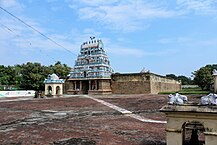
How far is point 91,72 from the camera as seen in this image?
3753cm

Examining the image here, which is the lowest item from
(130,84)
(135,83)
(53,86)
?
(53,86)

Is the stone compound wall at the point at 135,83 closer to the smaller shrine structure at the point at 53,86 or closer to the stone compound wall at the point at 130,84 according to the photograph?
the stone compound wall at the point at 130,84

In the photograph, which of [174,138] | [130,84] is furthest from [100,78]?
[174,138]

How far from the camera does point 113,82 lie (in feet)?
122

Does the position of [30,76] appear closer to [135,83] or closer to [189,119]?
[135,83]

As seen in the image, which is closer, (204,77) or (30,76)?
(30,76)

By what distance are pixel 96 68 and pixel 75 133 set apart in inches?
1173

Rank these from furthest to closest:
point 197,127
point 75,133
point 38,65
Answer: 1. point 38,65
2. point 75,133
3. point 197,127

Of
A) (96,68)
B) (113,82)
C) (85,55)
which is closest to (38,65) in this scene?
(85,55)

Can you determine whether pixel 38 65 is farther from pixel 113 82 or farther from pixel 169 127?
pixel 169 127

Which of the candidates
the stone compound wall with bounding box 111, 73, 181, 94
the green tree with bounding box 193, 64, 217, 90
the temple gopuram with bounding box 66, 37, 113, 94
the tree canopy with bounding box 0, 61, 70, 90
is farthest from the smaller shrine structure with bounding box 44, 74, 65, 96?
the green tree with bounding box 193, 64, 217, 90

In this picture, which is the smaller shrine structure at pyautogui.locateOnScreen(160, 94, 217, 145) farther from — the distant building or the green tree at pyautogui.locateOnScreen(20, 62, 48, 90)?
the green tree at pyautogui.locateOnScreen(20, 62, 48, 90)

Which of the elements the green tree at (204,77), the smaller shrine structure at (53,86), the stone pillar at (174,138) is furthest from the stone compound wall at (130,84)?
the stone pillar at (174,138)

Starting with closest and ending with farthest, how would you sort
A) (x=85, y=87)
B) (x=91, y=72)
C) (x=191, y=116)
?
(x=191, y=116) < (x=91, y=72) < (x=85, y=87)
